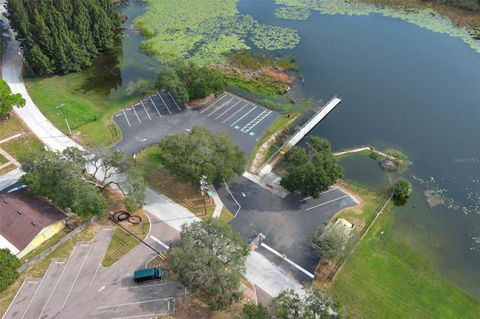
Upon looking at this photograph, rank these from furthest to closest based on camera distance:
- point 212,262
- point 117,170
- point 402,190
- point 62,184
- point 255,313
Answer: point 402,190, point 117,170, point 62,184, point 212,262, point 255,313

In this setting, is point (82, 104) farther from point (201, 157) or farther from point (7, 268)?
point (7, 268)

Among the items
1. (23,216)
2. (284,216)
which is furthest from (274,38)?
(23,216)

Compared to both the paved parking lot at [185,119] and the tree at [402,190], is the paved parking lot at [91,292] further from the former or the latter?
the tree at [402,190]

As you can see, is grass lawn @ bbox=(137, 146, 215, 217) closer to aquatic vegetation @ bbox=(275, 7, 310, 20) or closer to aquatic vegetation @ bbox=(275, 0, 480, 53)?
aquatic vegetation @ bbox=(275, 7, 310, 20)

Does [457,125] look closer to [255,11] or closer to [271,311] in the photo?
[271,311]

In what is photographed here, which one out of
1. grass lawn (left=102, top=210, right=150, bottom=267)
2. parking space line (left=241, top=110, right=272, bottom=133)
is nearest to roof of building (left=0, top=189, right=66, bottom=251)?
grass lawn (left=102, top=210, right=150, bottom=267)

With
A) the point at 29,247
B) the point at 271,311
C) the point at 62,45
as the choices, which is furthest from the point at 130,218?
the point at 62,45
